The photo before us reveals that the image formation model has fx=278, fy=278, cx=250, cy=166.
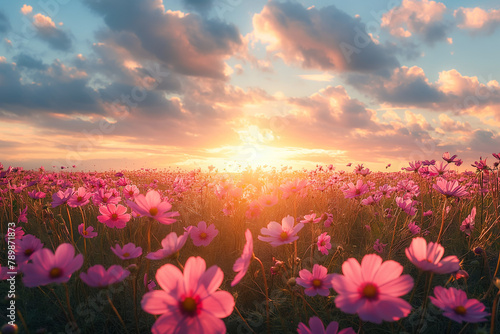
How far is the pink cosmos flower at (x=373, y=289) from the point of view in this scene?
81cm

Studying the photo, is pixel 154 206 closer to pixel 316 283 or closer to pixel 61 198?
pixel 316 283

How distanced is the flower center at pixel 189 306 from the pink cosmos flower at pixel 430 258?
2.26 feet

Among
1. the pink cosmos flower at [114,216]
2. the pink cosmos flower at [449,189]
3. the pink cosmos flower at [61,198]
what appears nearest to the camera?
the pink cosmos flower at [449,189]

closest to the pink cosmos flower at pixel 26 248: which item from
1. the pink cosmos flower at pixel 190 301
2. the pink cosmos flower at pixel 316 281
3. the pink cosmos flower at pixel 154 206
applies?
the pink cosmos flower at pixel 154 206

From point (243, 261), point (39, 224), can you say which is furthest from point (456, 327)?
point (39, 224)

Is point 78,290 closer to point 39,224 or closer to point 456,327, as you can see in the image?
point 39,224

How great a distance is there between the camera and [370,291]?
879mm

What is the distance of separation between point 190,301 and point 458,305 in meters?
0.97

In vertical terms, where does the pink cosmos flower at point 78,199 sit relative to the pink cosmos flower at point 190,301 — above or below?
above

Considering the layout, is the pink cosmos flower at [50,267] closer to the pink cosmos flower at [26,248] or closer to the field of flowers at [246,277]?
the field of flowers at [246,277]

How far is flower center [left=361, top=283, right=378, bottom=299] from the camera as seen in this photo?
2.87 ft

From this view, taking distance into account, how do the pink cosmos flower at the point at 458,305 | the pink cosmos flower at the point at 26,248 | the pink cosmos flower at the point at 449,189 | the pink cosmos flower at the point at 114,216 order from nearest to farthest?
the pink cosmos flower at the point at 458,305 < the pink cosmos flower at the point at 26,248 < the pink cosmos flower at the point at 449,189 < the pink cosmos flower at the point at 114,216

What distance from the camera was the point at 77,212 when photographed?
180 inches

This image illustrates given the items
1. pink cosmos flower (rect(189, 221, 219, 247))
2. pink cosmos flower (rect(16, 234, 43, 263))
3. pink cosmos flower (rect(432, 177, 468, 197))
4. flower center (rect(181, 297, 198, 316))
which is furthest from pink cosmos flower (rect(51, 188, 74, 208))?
pink cosmos flower (rect(432, 177, 468, 197))
